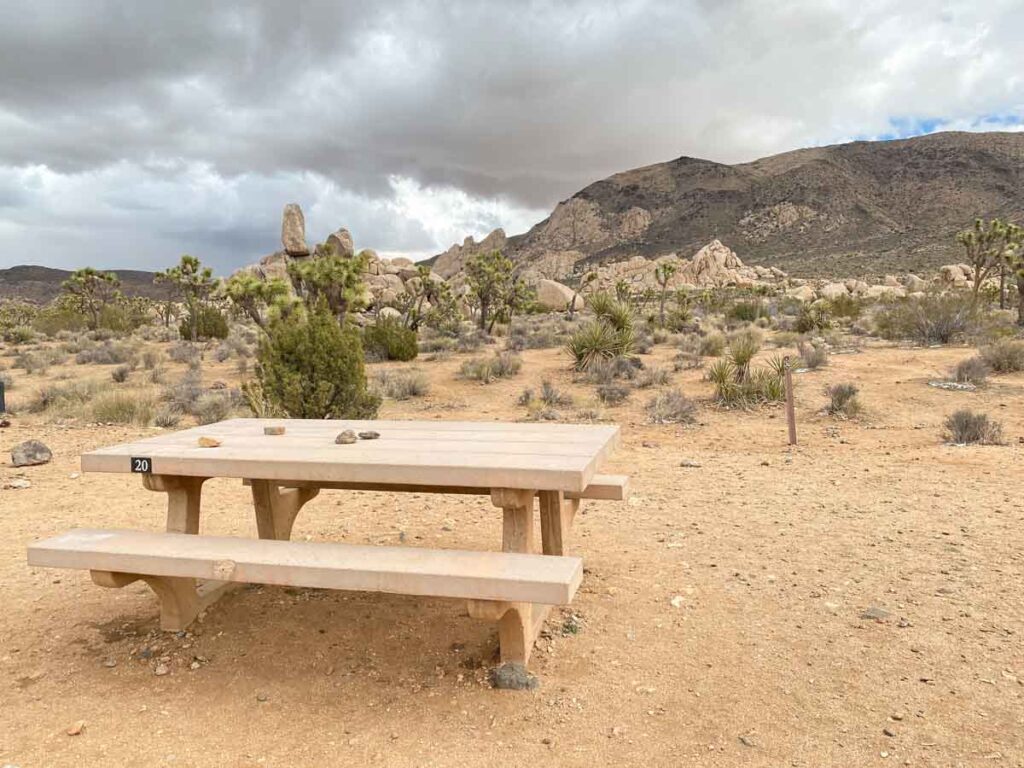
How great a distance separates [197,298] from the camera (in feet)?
98.9

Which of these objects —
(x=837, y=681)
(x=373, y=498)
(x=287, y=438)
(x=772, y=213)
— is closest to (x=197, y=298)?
(x=373, y=498)

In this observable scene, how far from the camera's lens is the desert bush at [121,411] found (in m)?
10.1

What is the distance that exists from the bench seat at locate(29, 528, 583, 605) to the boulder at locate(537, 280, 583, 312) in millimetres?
42158

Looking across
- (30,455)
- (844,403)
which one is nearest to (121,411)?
(30,455)

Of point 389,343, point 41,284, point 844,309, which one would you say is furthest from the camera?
point 41,284

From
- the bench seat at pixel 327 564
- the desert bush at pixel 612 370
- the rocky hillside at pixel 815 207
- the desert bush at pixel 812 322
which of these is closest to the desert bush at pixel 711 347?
the desert bush at pixel 612 370

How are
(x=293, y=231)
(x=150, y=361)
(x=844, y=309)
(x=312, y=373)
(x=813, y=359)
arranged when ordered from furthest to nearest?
(x=293, y=231) < (x=844, y=309) < (x=150, y=361) < (x=813, y=359) < (x=312, y=373)

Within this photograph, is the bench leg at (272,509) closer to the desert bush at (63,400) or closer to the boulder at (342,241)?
the desert bush at (63,400)

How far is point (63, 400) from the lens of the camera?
37.5 feet

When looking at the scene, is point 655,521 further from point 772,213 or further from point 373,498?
point 772,213

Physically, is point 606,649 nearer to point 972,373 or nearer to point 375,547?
point 375,547

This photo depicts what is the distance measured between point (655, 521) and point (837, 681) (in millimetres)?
2354

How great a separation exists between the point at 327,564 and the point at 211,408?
887cm

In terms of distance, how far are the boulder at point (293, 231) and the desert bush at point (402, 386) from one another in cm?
4397
